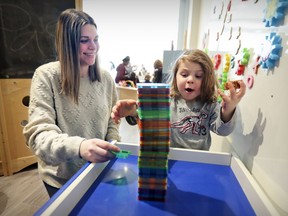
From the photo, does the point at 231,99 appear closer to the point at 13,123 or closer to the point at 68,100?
the point at 68,100

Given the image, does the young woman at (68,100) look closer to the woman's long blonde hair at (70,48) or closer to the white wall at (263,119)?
the woman's long blonde hair at (70,48)

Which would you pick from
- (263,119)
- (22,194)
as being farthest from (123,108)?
(22,194)

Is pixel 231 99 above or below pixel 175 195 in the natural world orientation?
above

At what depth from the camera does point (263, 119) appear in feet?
1.81

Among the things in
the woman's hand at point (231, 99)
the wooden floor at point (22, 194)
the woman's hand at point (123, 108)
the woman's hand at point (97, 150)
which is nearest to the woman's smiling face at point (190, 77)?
the woman's hand at point (231, 99)

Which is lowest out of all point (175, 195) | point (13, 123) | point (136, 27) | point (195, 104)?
point (13, 123)

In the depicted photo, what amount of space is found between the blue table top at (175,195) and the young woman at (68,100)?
139 millimetres

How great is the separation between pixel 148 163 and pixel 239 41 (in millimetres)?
643

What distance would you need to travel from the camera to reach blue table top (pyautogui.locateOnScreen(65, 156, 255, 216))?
0.42m

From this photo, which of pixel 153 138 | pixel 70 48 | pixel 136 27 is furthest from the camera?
pixel 136 27

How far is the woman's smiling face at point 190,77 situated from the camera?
713 millimetres

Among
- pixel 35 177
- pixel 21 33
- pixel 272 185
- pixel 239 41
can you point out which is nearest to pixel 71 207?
pixel 272 185

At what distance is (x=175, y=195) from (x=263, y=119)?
1.03ft

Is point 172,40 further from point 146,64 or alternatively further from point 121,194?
point 121,194
